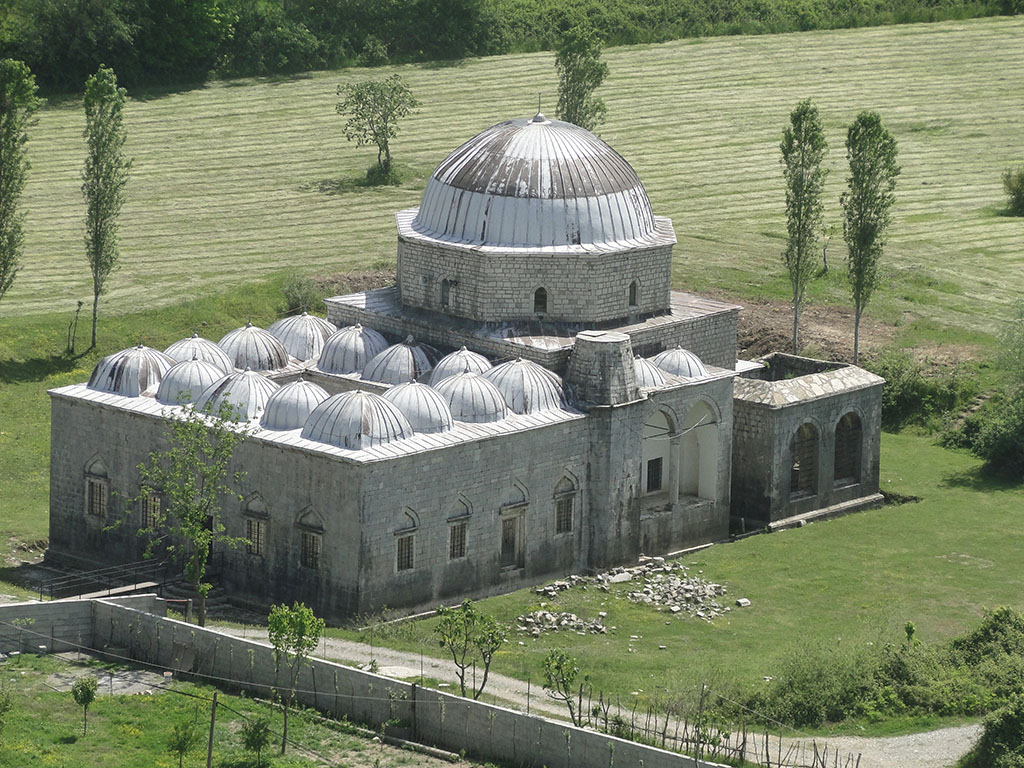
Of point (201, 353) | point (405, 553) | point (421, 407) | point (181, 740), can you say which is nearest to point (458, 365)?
point (421, 407)

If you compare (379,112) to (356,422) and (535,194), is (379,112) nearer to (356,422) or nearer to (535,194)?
(535,194)

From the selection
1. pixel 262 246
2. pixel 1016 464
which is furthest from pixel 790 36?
pixel 1016 464

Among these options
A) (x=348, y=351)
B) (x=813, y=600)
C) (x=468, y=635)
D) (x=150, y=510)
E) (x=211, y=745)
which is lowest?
(x=813, y=600)

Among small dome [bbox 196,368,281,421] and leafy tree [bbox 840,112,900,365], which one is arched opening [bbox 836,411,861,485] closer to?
leafy tree [bbox 840,112,900,365]

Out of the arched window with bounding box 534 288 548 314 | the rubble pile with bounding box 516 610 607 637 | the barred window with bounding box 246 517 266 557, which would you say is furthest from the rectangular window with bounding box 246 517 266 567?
the arched window with bounding box 534 288 548 314

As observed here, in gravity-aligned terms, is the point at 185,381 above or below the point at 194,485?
above
